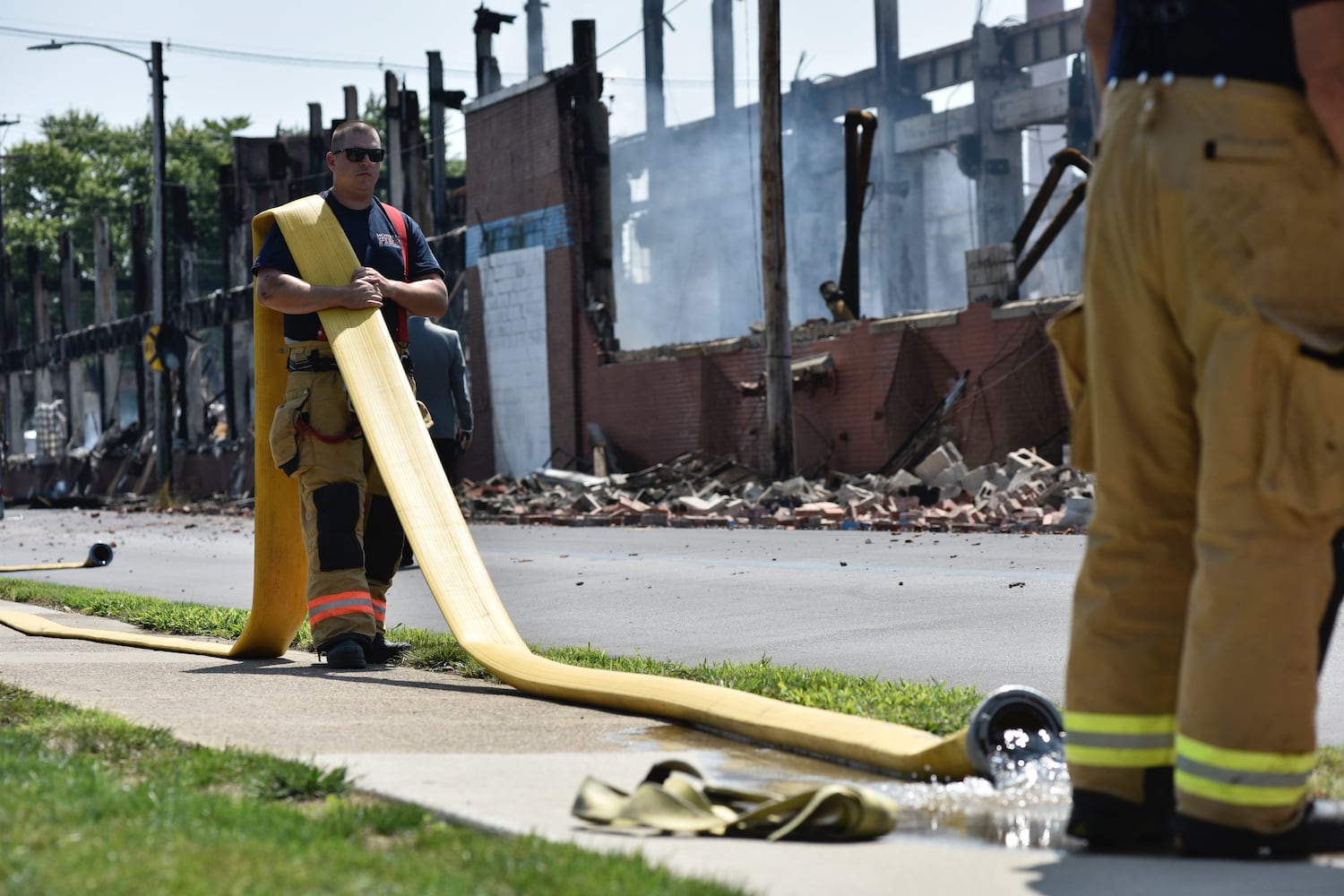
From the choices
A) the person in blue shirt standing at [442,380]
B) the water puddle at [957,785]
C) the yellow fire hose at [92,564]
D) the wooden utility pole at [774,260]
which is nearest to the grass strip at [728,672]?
the water puddle at [957,785]

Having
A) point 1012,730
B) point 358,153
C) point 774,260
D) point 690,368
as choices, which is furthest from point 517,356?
point 1012,730

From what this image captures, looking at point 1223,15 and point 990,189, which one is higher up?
point 990,189

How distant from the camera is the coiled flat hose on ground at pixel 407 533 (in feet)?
16.0

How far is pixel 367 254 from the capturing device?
6543 mm

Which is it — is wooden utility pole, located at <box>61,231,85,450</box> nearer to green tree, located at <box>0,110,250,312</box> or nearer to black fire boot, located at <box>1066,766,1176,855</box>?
green tree, located at <box>0,110,250,312</box>

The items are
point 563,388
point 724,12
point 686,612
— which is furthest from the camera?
point 724,12

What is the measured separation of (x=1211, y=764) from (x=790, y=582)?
680 cm

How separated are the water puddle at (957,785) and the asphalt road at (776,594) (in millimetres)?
1046

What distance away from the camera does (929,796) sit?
3.54m

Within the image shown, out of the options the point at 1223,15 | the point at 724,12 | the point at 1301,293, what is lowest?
the point at 1301,293

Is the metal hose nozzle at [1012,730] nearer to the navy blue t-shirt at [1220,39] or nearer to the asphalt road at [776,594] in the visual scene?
the asphalt road at [776,594]

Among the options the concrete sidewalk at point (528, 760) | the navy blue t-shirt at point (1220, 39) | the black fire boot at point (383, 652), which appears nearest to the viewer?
the concrete sidewalk at point (528, 760)

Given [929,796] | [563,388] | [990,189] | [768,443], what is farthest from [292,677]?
[990,189]

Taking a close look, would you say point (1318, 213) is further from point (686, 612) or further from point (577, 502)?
point (577, 502)
